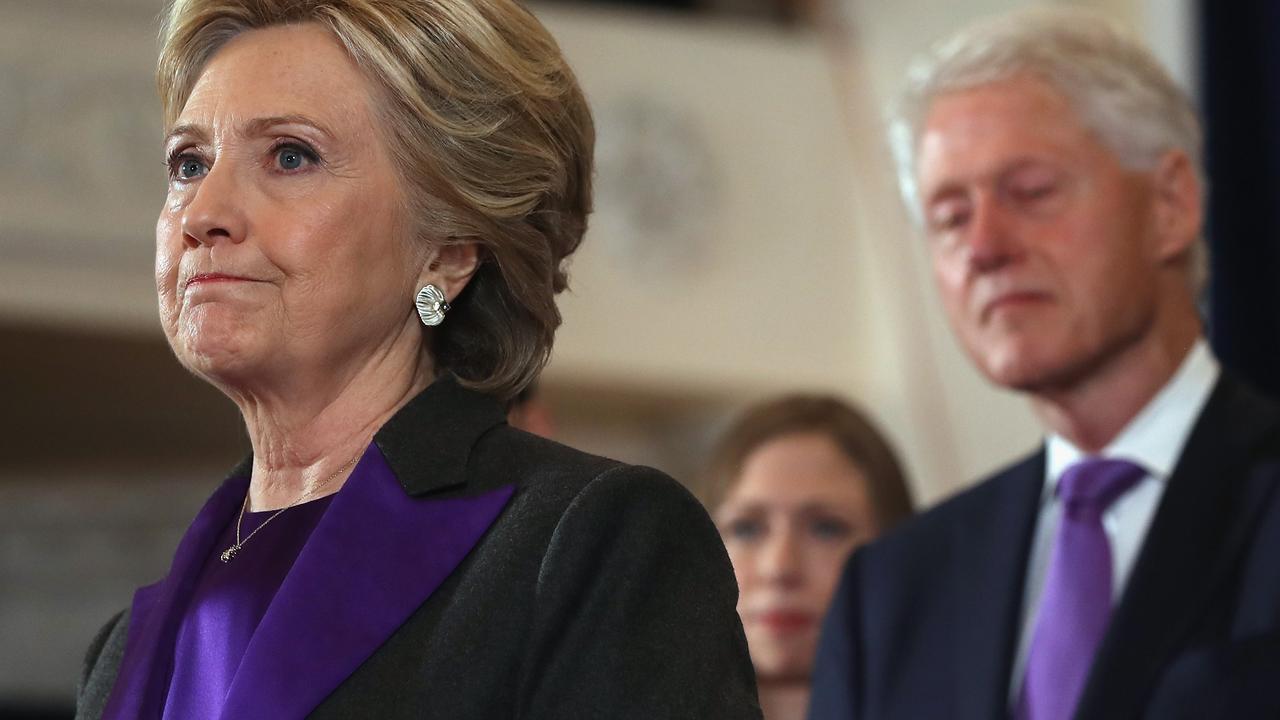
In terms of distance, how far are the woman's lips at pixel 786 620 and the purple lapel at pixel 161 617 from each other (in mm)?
1564

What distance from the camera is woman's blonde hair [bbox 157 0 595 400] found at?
5.48ft

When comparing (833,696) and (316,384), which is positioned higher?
(316,384)

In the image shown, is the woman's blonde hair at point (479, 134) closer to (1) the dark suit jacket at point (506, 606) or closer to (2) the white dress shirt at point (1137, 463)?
(1) the dark suit jacket at point (506, 606)

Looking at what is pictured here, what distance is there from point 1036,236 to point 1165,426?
0.33m

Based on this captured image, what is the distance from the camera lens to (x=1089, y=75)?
9.21ft

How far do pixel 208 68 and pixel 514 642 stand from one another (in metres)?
0.63

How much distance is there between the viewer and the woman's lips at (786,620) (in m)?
3.23

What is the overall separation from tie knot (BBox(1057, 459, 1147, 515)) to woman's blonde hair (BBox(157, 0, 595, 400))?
1057mm

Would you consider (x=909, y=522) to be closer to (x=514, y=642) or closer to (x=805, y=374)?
(x=514, y=642)

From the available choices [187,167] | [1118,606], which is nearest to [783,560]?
[1118,606]

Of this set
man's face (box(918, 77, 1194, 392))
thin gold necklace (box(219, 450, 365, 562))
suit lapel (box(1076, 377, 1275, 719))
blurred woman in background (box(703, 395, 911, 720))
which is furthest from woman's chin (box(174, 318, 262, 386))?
blurred woman in background (box(703, 395, 911, 720))

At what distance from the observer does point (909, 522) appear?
109 inches

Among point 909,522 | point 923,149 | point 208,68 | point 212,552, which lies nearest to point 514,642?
point 212,552

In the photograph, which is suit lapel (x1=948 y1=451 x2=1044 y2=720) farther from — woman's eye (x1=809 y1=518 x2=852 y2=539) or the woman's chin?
the woman's chin
